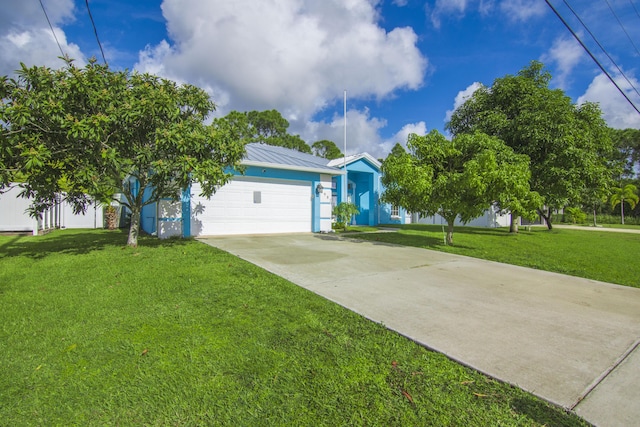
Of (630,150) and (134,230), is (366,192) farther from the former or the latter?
(630,150)

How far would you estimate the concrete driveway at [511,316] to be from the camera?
232 centimetres

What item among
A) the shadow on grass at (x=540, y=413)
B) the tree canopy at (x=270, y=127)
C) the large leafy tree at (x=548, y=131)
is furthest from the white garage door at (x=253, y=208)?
the tree canopy at (x=270, y=127)

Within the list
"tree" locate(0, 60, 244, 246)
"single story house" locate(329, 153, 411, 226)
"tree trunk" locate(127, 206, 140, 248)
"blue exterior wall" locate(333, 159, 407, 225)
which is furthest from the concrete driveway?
"blue exterior wall" locate(333, 159, 407, 225)

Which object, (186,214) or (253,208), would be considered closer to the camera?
(186,214)

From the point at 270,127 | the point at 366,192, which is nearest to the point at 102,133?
the point at 366,192

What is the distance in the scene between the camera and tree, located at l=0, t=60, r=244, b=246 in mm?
5734

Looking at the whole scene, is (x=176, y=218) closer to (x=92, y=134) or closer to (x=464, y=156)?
(x=92, y=134)

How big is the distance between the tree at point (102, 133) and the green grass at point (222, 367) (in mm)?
2931

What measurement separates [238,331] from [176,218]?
26.6ft

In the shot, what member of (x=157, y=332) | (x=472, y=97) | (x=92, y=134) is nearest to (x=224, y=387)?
(x=157, y=332)

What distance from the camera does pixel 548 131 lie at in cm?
1308

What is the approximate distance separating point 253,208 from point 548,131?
1268 centimetres

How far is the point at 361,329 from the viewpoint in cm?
324

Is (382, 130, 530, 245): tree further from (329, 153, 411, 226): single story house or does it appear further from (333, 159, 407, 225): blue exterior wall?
(333, 159, 407, 225): blue exterior wall
